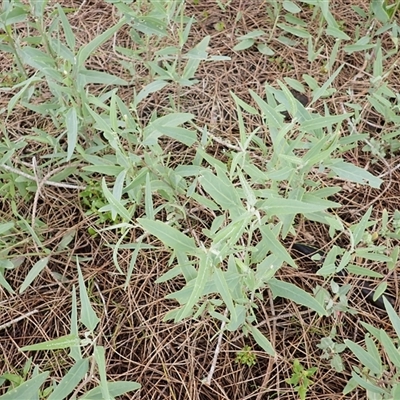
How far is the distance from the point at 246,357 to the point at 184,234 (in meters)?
0.53

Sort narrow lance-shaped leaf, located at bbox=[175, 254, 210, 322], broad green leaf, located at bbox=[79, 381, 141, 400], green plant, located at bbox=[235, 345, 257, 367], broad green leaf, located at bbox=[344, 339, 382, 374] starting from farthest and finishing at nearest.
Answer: green plant, located at bbox=[235, 345, 257, 367], broad green leaf, located at bbox=[344, 339, 382, 374], broad green leaf, located at bbox=[79, 381, 141, 400], narrow lance-shaped leaf, located at bbox=[175, 254, 210, 322]

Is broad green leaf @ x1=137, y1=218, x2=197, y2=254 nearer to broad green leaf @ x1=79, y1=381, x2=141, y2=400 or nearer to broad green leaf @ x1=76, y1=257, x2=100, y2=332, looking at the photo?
broad green leaf @ x1=76, y1=257, x2=100, y2=332

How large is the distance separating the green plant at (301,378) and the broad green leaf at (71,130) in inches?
37.8

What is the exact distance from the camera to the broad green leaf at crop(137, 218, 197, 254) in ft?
2.99

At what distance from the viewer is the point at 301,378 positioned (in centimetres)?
148

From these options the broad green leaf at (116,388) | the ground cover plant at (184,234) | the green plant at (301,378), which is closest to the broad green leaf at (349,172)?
the ground cover plant at (184,234)

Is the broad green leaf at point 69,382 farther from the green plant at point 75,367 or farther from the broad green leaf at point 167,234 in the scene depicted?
the broad green leaf at point 167,234

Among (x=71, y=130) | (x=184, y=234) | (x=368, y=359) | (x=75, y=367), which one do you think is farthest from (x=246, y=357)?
(x=71, y=130)

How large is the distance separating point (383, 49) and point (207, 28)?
0.84 metres

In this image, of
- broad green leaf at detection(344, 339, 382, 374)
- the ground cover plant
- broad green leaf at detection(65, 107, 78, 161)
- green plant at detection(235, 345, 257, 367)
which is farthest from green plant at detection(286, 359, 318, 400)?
broad green leaf at detection(65, 107, 78, 161)

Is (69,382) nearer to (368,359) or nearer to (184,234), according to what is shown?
(184,234)

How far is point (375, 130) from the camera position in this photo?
2.02 metres

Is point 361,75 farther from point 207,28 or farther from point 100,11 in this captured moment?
point 100,11

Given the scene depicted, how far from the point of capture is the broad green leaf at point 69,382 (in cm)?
100
